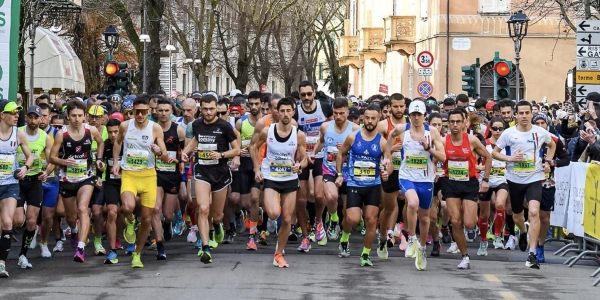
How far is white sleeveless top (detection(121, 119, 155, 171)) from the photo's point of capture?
14523 mm

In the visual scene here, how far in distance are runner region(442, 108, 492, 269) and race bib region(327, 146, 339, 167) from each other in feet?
4.60

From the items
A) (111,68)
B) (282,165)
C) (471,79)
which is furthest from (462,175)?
(111,68)

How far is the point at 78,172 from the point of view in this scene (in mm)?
15078

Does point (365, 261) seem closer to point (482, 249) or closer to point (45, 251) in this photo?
point (482, 249)

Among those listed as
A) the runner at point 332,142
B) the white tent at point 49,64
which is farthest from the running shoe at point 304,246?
the white tent at point 49,64

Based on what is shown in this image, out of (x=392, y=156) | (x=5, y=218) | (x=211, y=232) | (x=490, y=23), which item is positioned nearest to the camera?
(x=5, y=218)

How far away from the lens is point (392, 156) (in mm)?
15914

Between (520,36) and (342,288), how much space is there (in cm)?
1781

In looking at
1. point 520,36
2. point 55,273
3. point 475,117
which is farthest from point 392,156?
point 520,36

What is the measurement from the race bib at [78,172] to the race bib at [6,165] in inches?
56.0

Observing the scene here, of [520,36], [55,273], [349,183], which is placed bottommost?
[55,273]

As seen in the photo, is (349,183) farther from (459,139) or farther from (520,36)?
(520,36)

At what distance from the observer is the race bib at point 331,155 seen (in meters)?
15.7

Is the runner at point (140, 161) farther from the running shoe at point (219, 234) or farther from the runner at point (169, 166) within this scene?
the running shoe at point (219, 234)
